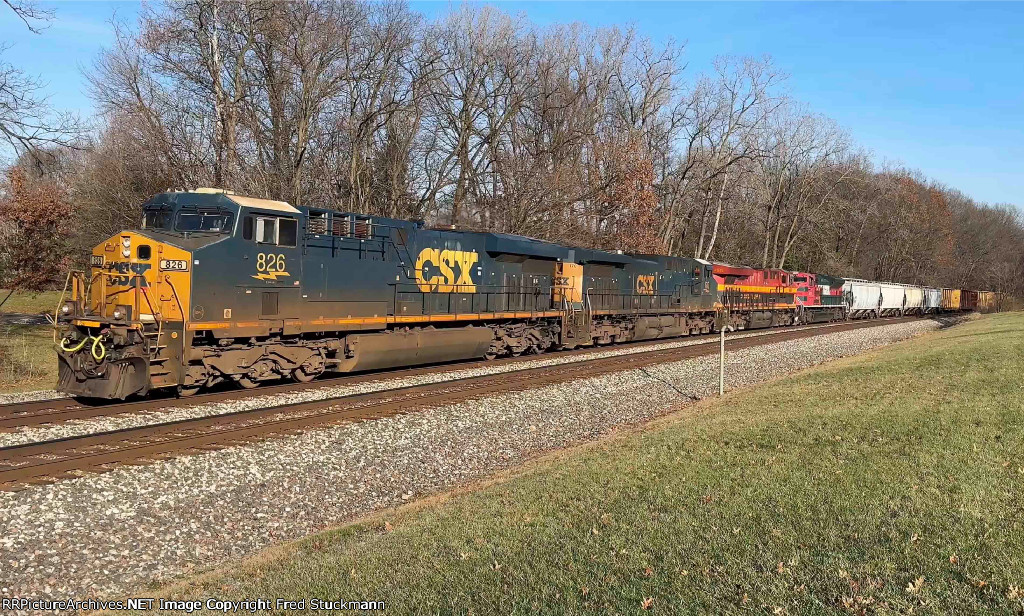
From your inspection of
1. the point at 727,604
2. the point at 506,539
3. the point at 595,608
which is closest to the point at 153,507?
the point at 506,539

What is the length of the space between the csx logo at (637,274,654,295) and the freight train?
337 centimetres

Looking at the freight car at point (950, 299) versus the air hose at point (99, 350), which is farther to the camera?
the freight car at point (950, 299)

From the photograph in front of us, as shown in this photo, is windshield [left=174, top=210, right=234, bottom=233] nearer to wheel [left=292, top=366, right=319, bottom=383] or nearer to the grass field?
wheel [left=292, top=366, right=319, bottom=383]

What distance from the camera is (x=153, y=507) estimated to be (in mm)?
7113

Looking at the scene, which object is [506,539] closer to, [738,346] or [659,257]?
[738,346]

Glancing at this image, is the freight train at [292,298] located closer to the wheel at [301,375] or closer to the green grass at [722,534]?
the wheel at [301,375]

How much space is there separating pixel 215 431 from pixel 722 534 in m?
7.45

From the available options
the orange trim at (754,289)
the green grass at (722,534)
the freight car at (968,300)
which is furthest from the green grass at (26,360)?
the freight car at (968,300)

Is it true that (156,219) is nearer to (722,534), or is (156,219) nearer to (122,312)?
(122,312)

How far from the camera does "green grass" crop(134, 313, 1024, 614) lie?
443cm

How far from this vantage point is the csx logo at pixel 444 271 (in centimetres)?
1672

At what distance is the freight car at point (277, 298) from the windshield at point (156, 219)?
0.08 ft

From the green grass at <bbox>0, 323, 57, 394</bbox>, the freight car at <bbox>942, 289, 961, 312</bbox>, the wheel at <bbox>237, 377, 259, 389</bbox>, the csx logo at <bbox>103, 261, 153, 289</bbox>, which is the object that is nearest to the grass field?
the green grass at <bbox>0, 323, 57, 394</bbox>

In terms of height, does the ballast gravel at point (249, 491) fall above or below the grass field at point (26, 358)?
below
